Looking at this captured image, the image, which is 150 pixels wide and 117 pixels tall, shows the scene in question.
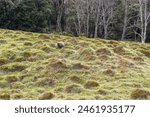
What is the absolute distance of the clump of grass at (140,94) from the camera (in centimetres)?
1237

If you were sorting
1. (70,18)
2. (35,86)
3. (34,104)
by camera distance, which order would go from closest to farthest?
(34,104)
(35,86)
(70,18)

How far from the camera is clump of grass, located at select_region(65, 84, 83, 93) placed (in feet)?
43.6

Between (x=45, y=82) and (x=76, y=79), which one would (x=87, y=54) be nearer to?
(x=76, y=79)

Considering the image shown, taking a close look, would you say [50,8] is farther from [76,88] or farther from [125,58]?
[76,88]

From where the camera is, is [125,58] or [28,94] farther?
[125,58]

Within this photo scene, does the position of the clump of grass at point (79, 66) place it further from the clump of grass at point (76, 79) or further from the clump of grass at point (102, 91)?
the clump of grass at point (102, 91)

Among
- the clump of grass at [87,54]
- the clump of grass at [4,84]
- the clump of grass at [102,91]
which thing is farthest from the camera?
the clump of grass at [87,54]

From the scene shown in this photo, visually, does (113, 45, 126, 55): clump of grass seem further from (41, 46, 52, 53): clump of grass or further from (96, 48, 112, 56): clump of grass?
(41, 46, 52, 53): clump of grass

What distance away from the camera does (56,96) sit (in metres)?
12.8

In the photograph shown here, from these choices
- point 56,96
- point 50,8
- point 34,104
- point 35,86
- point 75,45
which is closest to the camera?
point 34,104

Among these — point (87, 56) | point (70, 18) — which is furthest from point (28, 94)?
point (70, 18)

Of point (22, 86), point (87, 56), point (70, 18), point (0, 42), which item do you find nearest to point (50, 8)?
Answer: point (70, 18)

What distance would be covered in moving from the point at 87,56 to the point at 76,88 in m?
4.11

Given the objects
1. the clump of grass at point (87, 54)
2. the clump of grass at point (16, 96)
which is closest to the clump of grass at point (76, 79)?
the clump of grass at point (16, 96)
